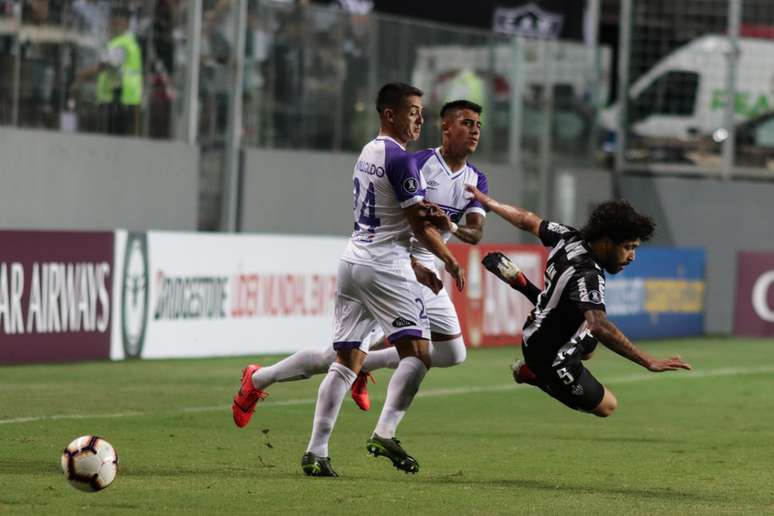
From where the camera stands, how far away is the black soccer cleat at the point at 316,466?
9.88 meters

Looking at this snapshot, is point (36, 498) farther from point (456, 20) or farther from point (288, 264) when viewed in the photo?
point (456, 20)

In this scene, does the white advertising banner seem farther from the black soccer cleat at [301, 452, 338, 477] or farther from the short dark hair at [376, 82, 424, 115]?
the short dark hair at [376, 82, 424, 115]

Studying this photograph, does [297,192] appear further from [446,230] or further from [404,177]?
[404,177]

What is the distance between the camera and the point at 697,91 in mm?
33469

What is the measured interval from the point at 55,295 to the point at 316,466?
8.65m

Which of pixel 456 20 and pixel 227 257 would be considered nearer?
pixel 227 257

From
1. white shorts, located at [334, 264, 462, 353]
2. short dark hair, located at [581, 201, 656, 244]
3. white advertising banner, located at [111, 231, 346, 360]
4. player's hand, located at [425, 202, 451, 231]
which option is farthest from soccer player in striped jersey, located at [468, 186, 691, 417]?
white advertising banner, located at [111, 231, 346, 360]

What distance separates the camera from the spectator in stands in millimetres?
22875

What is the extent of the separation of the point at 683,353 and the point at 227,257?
7091 mm

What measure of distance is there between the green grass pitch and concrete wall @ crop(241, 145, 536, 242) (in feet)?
21.0

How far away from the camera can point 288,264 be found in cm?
2133

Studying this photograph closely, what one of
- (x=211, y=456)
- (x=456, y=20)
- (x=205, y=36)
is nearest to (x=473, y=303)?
(x=205, y=36)

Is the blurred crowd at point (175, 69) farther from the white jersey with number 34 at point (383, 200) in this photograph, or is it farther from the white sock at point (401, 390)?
the white sock at point (401, 390)

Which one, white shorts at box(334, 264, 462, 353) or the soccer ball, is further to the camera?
white shorts at box(334, 264, 462, 353)
